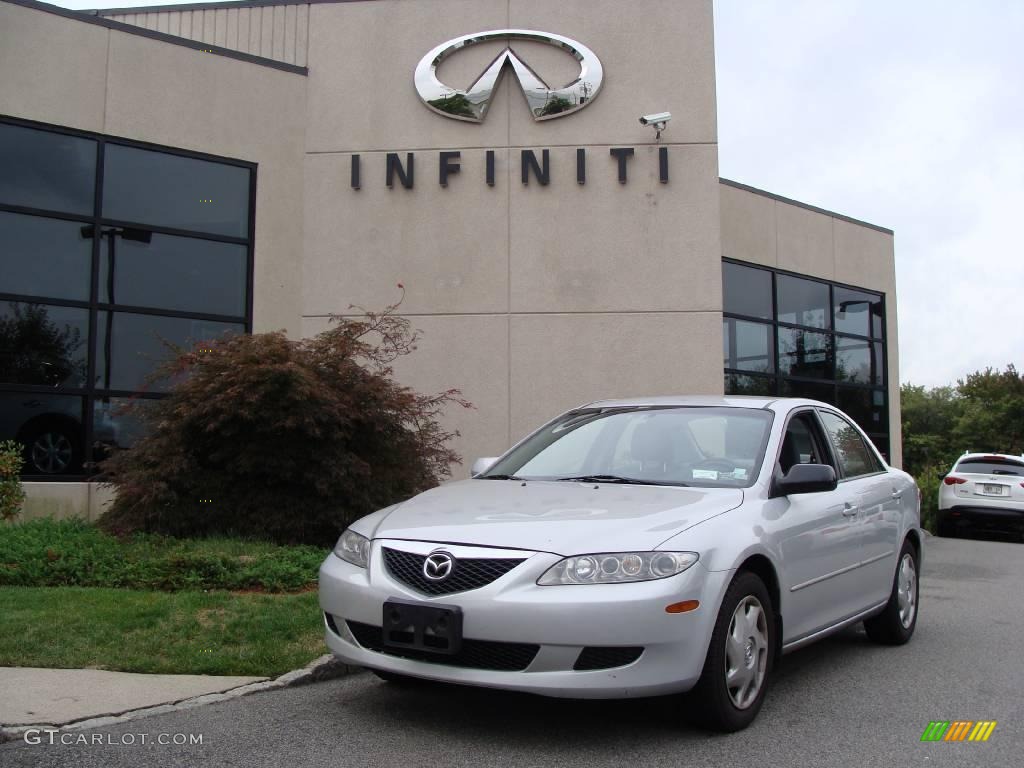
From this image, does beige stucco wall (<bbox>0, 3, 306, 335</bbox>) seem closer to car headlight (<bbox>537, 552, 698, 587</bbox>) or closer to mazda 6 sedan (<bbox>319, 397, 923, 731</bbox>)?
mazda 6 sedan (<bbox>319, 397, 923, 731</bbox>)

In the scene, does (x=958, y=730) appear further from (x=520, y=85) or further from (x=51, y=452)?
(x=520, y=85)

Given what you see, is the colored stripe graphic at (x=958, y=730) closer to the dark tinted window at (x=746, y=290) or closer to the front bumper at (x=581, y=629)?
the front bumper at (x=581, y=629)

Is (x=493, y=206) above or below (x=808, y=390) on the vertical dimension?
above

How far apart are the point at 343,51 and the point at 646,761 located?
36.2 ft

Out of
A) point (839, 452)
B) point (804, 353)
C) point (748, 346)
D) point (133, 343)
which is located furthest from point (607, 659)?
point (804, 353)

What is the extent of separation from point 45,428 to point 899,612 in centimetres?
868

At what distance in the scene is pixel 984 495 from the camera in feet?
53.4

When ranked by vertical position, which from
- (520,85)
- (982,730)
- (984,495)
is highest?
(520,85)

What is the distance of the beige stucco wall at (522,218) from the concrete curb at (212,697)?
22.8 feet

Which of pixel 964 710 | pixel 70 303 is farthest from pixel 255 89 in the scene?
pixel 964 710

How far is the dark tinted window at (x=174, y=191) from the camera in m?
11.5

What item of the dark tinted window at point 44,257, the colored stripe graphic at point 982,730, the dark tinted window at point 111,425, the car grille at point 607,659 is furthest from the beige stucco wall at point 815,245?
the car grille at point 607,659

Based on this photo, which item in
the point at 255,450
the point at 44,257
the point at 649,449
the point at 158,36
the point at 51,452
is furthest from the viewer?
the point at 158,36

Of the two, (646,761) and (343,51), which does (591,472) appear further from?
(343,51)
